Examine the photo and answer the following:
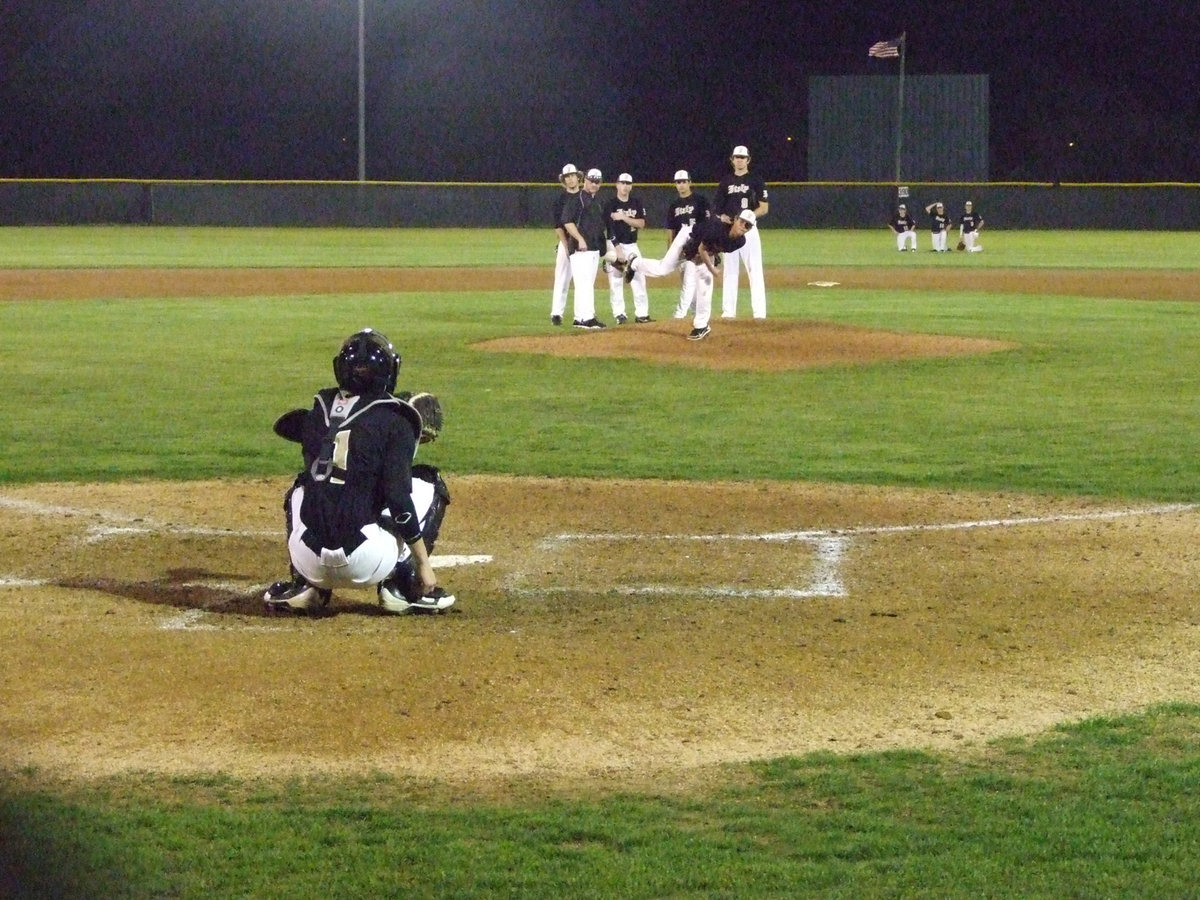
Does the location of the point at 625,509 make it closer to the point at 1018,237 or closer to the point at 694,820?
the point at 694,820

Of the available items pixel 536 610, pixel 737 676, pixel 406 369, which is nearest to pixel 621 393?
pixel 406 369

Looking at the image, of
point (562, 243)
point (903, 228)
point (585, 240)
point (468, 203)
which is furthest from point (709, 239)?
point (468, 203)

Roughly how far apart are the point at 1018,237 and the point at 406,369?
115 ft

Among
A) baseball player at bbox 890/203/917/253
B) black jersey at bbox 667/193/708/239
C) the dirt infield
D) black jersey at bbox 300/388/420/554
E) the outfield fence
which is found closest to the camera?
the dirt infield

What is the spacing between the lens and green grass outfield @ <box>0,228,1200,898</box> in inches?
145

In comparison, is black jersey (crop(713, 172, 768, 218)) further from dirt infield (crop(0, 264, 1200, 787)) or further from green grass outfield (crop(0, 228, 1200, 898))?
dirt infield (crop(0, 264, 1200, 787))

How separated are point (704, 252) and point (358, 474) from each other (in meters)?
9.49

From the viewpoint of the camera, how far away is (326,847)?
150 inches

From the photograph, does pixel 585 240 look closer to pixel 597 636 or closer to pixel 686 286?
pixel 686 286

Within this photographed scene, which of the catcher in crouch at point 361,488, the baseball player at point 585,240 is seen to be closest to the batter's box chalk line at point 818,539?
the catcher in crouch at point 361,488

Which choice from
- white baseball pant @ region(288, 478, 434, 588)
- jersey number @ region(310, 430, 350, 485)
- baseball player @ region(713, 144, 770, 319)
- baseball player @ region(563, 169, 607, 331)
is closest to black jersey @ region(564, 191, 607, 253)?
baseball player @ region(563, 169, 607, 331)

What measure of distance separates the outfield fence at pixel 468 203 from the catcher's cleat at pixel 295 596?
42.2 m

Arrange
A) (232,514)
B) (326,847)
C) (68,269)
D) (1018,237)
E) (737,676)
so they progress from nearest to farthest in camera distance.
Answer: (326,847)
(737,676)
(232,514)
(68,269)
(1018,237)

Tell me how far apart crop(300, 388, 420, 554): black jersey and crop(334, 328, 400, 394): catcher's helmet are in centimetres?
5
